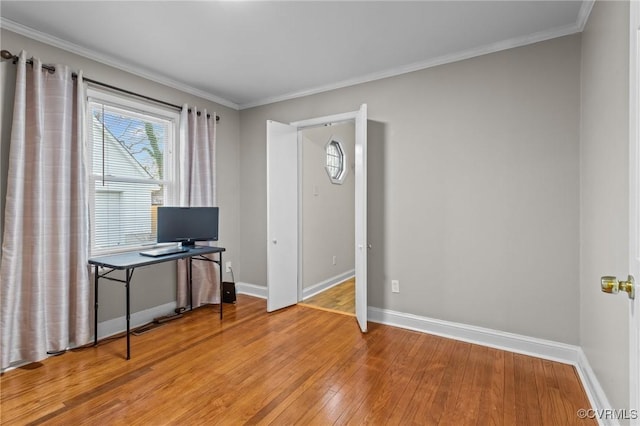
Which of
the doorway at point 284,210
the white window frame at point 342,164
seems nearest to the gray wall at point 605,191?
the doorway at point 284,210

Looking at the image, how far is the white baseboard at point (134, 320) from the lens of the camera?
9.64 feet

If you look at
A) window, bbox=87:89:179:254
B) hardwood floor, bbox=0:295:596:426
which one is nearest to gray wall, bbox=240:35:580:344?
hardwood floor, bbox=0:295:596:426

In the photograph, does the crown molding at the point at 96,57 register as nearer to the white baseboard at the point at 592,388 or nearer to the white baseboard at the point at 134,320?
the white baseboard at the point at 134,320

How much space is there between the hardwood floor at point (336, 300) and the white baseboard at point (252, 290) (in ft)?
1.93

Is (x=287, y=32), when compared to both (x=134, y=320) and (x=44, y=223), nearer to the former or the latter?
(x=44, y=223)

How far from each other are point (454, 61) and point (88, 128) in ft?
11.0

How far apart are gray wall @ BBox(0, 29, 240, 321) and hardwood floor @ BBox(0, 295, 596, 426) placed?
1.50ft

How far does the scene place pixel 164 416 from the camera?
6.12 ft

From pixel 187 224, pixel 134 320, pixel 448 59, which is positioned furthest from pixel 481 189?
pixel 134 320

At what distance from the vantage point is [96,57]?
2863 mm

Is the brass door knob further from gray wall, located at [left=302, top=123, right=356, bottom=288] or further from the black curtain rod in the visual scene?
the black curtain rod

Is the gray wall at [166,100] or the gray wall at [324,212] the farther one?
the gray wall at [324,212]

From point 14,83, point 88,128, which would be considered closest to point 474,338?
point 88,128

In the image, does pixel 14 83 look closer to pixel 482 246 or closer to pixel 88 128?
pixel 88 128
